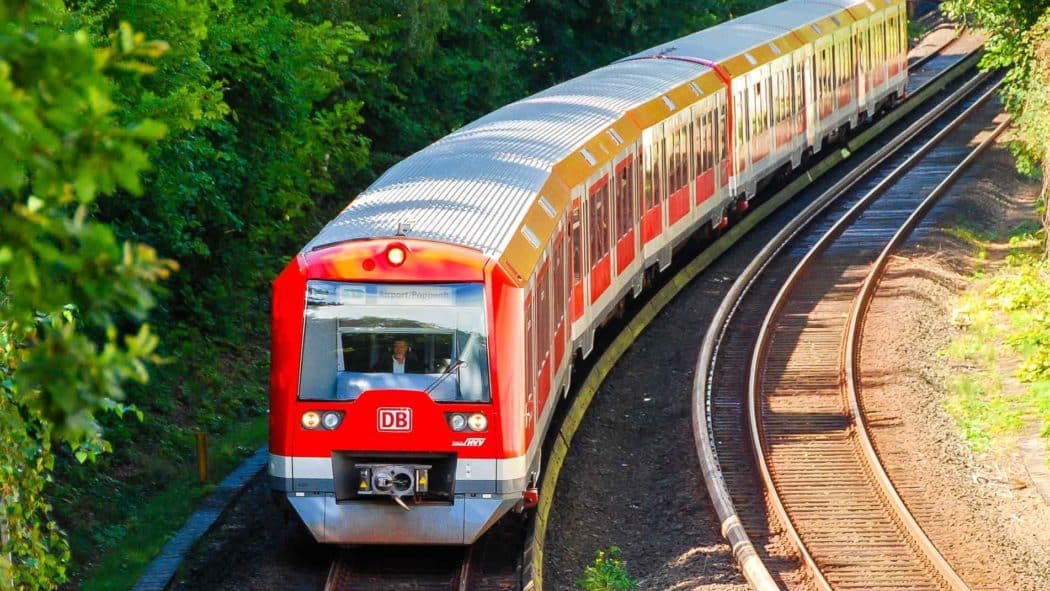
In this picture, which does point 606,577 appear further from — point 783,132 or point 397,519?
point 783,132

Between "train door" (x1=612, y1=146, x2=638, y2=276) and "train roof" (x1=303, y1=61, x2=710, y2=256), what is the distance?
0.58m

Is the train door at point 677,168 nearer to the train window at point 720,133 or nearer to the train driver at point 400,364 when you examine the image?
the train window at point 720,133

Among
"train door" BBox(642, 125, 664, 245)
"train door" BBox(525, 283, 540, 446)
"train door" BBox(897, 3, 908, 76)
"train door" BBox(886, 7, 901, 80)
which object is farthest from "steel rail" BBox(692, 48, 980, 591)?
"train door" BBox(897, 3, 908, 76)

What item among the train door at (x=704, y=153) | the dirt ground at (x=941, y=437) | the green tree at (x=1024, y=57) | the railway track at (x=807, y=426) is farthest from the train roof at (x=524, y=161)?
the dirt ground at (x=941, y=437)

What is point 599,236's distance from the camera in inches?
678

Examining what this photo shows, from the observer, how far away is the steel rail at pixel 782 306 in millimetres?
12992

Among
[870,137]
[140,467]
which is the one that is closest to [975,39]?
[870,137]

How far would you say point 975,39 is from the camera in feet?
165

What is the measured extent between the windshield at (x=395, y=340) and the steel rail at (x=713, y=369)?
8.84 ft

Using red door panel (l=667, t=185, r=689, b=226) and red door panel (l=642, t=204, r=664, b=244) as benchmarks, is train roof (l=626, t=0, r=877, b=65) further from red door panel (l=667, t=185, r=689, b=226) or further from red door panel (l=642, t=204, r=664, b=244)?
red door panel (l=642, t=204, r=664, b=244)

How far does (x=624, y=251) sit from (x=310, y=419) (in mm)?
8167

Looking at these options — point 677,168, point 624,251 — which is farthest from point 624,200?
point 677,168

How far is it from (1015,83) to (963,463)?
Answer: 12246 millimetres

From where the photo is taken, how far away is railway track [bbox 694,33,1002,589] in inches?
494
